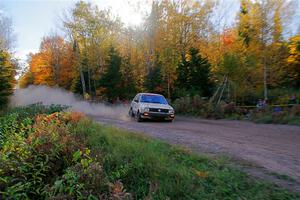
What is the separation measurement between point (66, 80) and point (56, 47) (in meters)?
8.40

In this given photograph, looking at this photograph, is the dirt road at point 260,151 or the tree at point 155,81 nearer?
the dirt road at point 260,151

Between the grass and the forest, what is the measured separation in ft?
53.2

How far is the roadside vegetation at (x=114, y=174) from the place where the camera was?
4.64m

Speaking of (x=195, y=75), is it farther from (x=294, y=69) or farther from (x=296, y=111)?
(x=296, y=111)

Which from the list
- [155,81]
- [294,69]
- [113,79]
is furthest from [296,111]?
[113,79]

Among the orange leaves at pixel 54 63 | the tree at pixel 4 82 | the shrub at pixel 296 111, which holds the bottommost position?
the shrub at pixel 296 111

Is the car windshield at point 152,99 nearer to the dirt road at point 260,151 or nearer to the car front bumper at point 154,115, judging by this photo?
the car front bumper at point 154,115

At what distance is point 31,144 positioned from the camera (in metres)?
5.82

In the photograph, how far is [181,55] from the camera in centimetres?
3497

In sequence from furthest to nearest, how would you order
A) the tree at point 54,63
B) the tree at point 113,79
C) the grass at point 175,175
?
1. the tree at point 54,63
2. the tree at point 113,79
3. the grass at point 175,175

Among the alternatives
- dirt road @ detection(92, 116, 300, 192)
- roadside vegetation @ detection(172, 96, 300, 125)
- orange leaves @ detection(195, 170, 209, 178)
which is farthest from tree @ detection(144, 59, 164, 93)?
orange leaves @ detection(195, 170, 209, 178)

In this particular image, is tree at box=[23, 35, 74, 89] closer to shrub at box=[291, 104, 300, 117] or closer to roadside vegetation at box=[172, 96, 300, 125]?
roadside vegetation at box=[172, 96, 300, 125]

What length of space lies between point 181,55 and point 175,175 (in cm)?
3003

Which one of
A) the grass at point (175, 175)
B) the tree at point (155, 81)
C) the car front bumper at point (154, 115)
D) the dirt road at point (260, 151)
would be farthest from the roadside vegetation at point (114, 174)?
the tree at point (155, 81)
